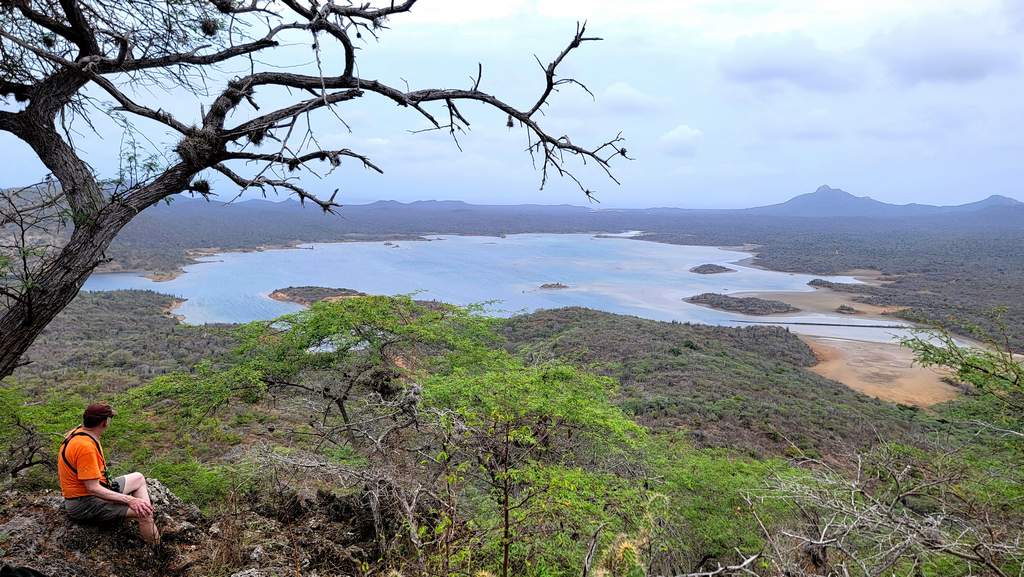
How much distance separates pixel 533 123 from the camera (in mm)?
2432

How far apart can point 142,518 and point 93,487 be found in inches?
11.9

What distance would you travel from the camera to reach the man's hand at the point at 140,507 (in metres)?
2.76

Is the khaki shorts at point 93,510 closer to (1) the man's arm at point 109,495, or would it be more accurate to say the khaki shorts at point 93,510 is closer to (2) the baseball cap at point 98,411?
(1) the man's arm at point 109,495

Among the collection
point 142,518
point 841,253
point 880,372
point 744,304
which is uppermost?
point 142,518

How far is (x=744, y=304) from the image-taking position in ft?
117

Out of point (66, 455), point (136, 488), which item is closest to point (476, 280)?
point (136, 488)

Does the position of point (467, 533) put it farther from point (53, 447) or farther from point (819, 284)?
point (819, 284)

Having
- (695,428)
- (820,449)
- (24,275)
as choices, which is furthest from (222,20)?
(820,449)

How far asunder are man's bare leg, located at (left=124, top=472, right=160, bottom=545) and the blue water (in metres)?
16.1

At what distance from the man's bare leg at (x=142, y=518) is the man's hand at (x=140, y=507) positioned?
0.08 feet

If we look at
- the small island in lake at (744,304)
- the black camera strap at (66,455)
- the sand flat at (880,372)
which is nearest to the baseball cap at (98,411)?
the black camera strap at (66,455)

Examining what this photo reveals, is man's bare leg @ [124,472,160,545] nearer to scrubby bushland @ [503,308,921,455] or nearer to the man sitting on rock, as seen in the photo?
the man sitting on rock

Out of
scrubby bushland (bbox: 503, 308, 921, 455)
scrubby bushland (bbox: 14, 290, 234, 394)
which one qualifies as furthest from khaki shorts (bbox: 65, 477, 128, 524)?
scrubby bushland (bbox: 14, 290, 234, 394)

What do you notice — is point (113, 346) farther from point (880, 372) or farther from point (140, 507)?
point (880, 372)
